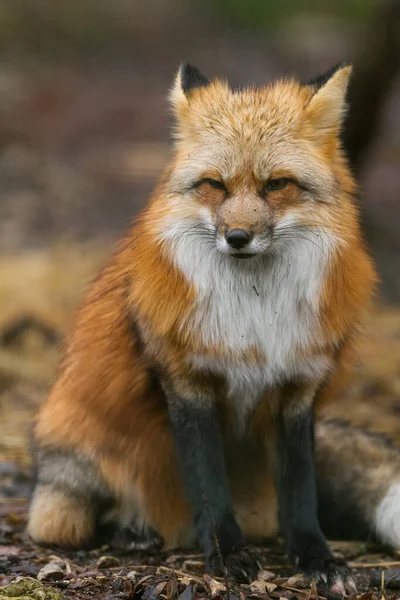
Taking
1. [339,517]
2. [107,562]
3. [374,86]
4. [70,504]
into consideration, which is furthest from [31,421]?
[374,86]

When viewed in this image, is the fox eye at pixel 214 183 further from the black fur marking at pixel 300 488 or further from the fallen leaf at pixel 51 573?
the fallen leaf at pixel 51 573

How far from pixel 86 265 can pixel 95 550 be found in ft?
20.8

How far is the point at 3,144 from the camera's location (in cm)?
1738

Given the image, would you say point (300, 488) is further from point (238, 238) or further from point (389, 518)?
point (238, 238)

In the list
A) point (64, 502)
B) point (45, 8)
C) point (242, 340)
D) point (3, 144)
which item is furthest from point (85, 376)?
point (45, 8)

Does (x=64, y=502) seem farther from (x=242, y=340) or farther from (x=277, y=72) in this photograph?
(x=277, y=72)

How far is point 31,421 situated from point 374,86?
6.28 m

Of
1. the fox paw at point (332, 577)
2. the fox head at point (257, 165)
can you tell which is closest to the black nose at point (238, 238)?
the fox head at point (257, 165)

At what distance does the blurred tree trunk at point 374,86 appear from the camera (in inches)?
466

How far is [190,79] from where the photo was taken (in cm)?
577

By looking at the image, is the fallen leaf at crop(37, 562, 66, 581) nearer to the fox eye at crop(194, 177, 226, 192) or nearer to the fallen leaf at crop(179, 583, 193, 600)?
the fallen leaf at crop(179, 583, 193, 600)

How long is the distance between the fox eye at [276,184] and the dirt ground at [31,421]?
1981mm

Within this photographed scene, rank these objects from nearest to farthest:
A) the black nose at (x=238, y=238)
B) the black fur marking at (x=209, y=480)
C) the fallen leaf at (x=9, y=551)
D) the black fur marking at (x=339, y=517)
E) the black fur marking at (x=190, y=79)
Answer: the black nose at (x=238, y=238) < the black fur marking at (x=209, y=480) < the black fur marking at (x=190, y=79) < the fallen leaf at (x=9, y=551) < the black fur marking at (x=339, y=517)

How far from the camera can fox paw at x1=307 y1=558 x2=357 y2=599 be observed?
545cm
